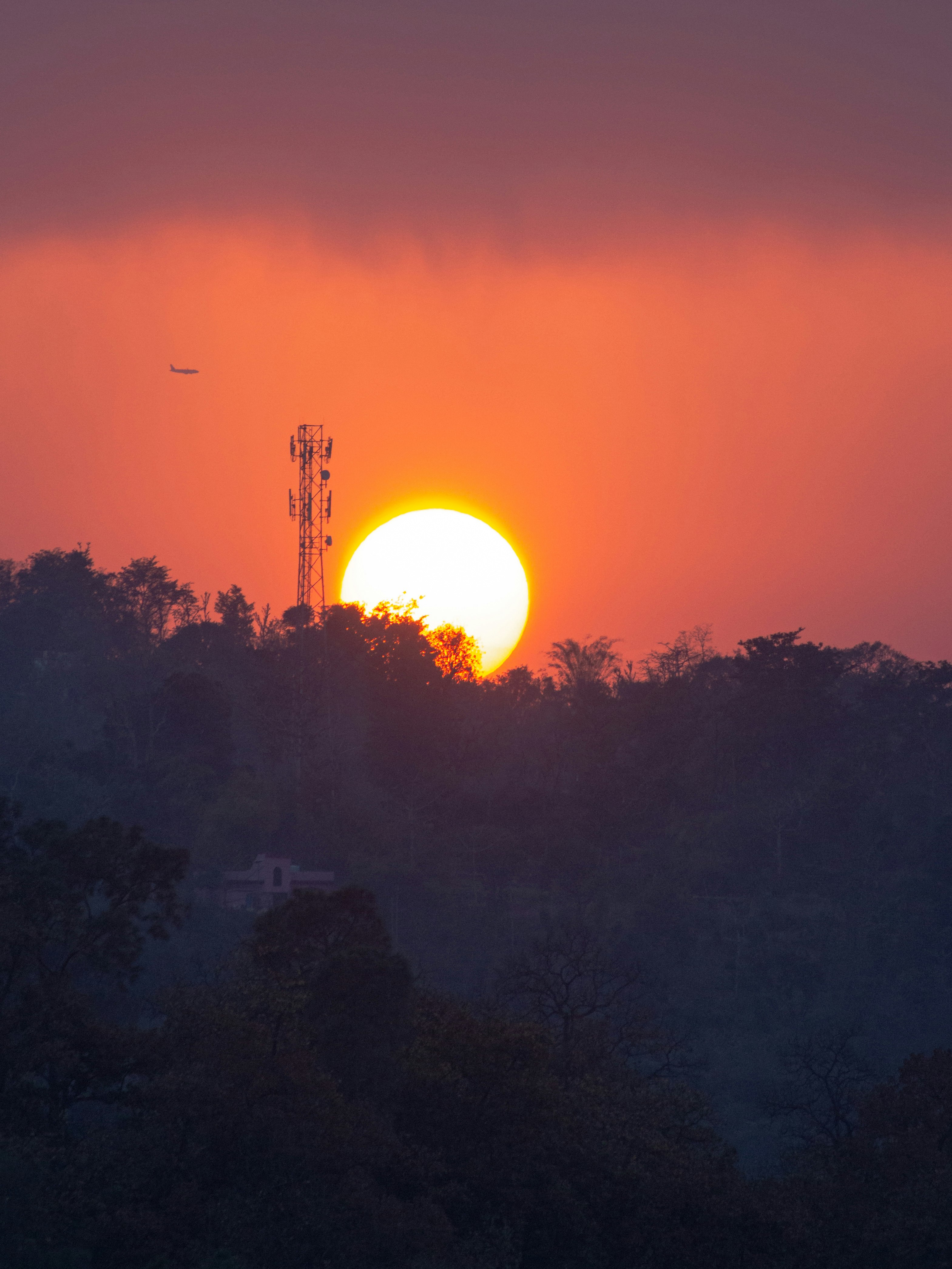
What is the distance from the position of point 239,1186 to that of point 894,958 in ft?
174

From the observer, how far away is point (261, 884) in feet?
220

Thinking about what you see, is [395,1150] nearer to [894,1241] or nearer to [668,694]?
[894,1241]

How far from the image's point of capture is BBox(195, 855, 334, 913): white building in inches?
2630

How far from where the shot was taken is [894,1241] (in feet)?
89.0

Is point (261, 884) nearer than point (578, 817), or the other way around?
point (261, 884)

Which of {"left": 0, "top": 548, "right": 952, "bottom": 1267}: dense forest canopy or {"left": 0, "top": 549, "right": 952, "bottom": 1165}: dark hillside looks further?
{"left": 0, "top": 549, "right": 952, "bottom": 1165}: dark hillside

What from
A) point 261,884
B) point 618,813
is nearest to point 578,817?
point 618,813

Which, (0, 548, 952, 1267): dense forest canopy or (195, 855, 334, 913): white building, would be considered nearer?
(0, 548, 952, 1267): dense forest canopy

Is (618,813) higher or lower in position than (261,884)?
higher

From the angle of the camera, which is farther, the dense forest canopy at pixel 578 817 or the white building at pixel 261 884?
the white building at pixel 261 884

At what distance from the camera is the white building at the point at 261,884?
66812 mm

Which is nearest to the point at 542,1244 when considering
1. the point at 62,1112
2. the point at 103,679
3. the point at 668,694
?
the point at 62,1112

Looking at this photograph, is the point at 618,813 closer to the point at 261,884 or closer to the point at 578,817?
the point at 578,817

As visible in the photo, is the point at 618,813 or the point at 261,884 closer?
the point at 261,884
